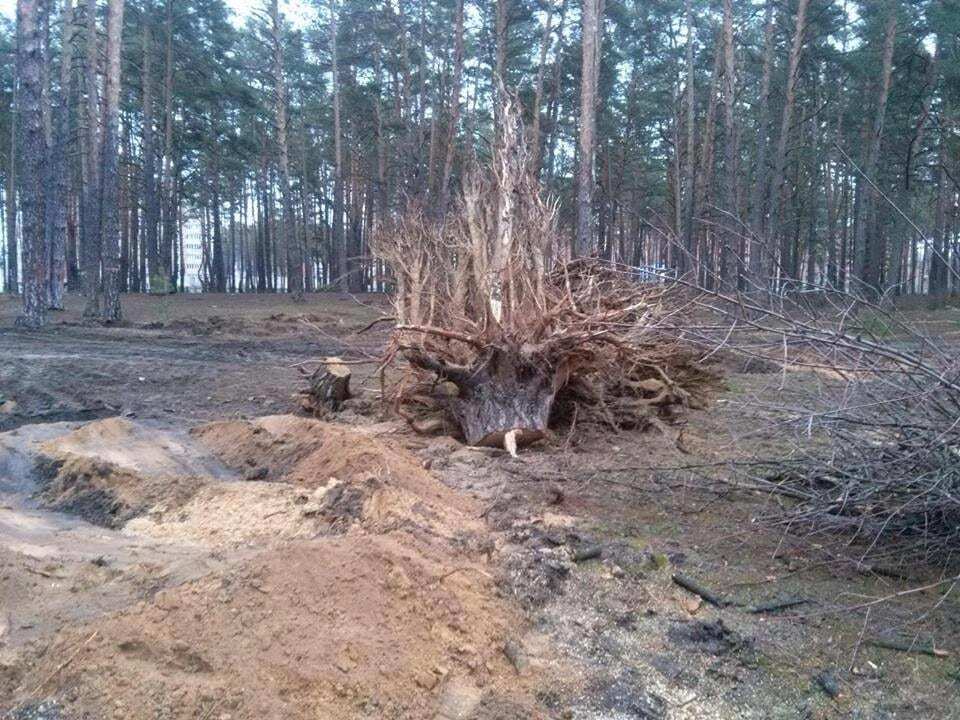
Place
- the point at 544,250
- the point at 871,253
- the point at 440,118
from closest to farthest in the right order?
the point at 544,250 < the point at 871,253 < the point at 440,118

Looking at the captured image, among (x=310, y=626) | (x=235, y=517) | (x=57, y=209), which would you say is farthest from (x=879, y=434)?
(x=57, y=209)

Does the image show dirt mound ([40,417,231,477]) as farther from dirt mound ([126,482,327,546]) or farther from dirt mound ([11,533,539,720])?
dirt mound ([11,533,539,720])

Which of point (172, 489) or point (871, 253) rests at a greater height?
point (871, 253)

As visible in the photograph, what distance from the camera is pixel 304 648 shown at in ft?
11.3

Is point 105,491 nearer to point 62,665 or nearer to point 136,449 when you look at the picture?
point 136,449

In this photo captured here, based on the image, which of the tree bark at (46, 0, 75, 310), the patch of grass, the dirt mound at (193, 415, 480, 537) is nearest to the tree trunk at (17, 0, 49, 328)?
the tree bark at (46, 0, 75, 310)

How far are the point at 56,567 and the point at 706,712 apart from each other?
115 inches

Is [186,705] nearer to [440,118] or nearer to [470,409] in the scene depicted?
[470,409]

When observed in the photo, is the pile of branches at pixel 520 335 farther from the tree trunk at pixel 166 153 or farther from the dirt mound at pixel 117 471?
the tree trunk at pixel 166 153

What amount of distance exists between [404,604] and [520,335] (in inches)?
153

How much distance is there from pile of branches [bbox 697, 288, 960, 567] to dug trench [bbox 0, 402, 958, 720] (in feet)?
1.07

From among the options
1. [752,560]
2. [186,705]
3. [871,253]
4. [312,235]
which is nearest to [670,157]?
[871,253]

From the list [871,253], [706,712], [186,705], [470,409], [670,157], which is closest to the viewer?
[186,705]

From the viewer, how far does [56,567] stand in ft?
13.5
